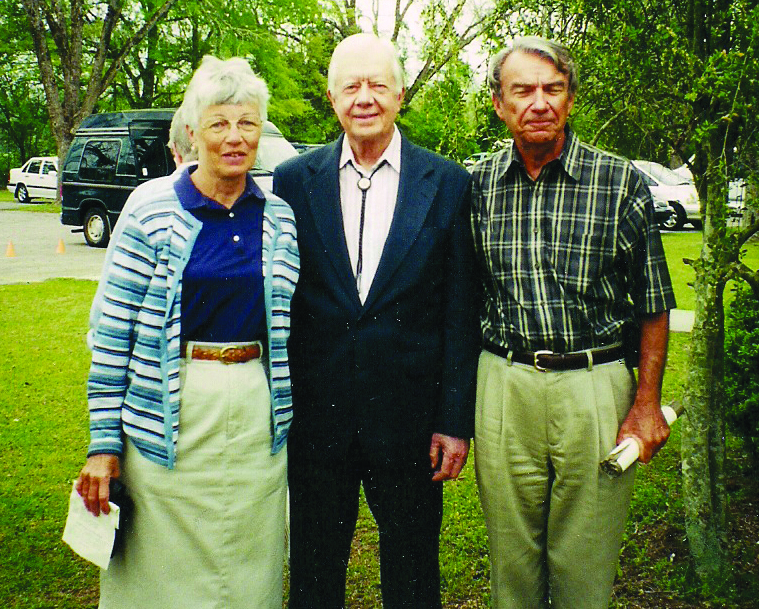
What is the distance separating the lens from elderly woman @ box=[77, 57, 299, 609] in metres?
2.29

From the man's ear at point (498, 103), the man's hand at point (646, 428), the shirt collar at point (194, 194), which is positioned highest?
the man's ear at point (498, 103)

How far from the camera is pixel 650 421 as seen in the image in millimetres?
2398

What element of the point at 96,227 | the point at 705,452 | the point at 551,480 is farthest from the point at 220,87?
the point at 96,227

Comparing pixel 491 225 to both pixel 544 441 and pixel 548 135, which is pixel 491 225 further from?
pixel 544 441

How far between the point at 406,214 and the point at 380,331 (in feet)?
1.38

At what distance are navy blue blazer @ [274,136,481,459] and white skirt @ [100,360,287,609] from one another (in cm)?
26

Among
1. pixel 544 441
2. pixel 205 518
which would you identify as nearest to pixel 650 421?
pixel 544 441

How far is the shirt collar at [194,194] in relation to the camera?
238 cm

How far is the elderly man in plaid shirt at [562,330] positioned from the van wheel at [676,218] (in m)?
17.4

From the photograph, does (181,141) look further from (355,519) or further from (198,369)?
(355,519)

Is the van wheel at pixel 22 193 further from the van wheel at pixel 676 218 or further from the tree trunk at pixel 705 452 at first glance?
the tree trunk at pixel 705 452

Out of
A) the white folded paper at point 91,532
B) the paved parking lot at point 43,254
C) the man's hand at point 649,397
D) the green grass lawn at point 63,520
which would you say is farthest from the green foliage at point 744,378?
the paved parking lot at point 43,254

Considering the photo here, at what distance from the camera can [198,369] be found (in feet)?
7.73

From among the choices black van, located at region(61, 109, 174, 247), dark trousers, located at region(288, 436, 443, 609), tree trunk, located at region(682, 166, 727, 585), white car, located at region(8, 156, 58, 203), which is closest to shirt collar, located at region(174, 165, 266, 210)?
dark trousers, located at region(288, 436, 443, 609)
